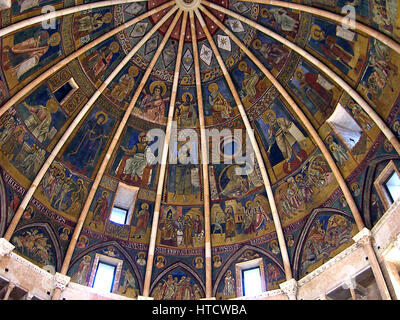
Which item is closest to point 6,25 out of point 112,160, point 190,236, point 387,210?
point 112,160

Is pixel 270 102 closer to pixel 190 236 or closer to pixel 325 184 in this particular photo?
pixel 325 184

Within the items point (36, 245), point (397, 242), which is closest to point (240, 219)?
point (397, 242)

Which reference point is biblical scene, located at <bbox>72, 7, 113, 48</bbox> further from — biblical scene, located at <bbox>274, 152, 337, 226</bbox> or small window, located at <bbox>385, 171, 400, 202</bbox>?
small window, located at <bbox>385, 171, 400, 202</bbox>

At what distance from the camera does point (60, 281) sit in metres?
18.3

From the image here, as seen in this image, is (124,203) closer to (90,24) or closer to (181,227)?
(181,227)

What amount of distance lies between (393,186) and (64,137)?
12.6m

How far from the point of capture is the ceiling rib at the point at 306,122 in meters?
18.2

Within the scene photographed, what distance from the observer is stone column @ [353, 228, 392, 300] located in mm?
15430

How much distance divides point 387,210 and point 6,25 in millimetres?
14221

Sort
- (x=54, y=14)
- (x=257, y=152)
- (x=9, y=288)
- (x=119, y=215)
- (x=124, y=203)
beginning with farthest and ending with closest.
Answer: (x=124, y=203) < (x=257, y=152) < (x=119, y=215) < (x=54, y=14) < (x=9, y=288)

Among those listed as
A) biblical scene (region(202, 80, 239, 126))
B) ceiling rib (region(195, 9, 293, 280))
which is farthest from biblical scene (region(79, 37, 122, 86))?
biblical scene (region(202, 80, 239, 126))

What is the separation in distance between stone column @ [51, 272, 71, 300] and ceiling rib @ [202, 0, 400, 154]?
12.2 m

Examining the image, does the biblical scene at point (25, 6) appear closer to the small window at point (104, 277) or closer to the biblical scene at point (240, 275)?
the small window at point (104, 277)

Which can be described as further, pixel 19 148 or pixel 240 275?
pixel 240 275
